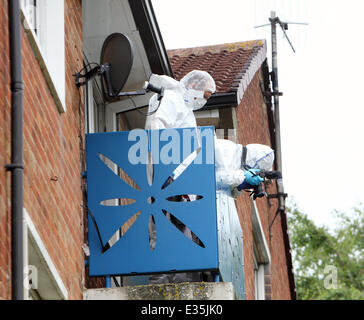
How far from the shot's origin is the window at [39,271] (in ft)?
22.7

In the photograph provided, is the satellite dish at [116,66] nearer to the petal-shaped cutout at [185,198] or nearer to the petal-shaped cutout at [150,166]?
the petal-shaped cutout at [150,166]

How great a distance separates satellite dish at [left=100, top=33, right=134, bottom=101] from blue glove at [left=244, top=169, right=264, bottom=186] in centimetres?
150

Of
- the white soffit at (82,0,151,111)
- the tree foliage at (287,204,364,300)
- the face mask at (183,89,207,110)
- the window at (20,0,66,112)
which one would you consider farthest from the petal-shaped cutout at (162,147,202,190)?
the tree foliage at (287,204,364,300)

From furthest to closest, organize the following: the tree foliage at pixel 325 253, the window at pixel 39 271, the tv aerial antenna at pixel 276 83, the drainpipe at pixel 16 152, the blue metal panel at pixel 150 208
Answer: the tree foliage at pixel 325 253 → the tv aerial antenna at pixel 276 83 → the blue metal panel at pixel 150 208 → the window at pixel 39 271 → the drainpipe at pixel 16 152

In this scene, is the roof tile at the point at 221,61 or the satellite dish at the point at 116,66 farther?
the roof tile at the point at 221,61

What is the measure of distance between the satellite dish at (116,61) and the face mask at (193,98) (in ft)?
2.40

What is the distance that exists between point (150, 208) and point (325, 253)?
24.0m

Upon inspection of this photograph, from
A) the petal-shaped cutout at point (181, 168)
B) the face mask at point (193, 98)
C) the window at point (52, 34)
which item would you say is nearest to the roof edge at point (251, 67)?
the face mask at point (193, 98)

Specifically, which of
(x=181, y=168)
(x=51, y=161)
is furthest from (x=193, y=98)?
(x=51, y=161)

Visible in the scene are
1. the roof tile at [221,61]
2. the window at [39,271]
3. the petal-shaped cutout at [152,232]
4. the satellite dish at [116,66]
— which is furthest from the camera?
the roof tile at [221,61]

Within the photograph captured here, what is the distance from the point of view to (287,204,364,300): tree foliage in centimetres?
3123

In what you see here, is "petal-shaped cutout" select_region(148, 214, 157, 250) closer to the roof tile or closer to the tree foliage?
the roof tile

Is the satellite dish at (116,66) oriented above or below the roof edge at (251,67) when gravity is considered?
below

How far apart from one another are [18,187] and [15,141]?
11.8 inches
